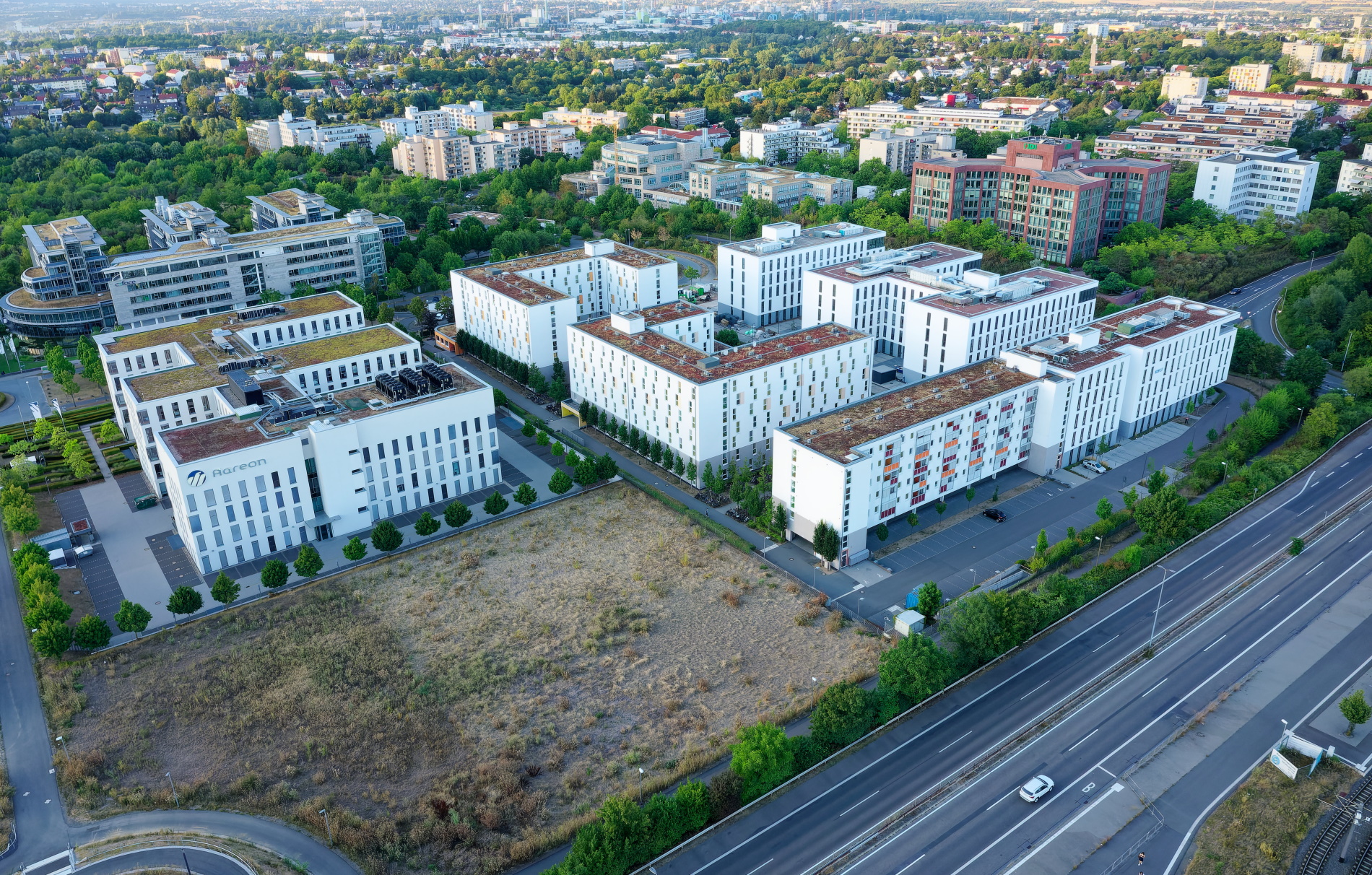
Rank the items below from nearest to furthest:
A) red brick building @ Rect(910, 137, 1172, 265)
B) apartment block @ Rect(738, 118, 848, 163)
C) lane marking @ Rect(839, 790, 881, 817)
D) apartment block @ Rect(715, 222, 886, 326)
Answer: lane marking @ Rect(839, 790, 881, 817), apartment block @ Rect(715, 222, 886, 326), red brick building @ Rect(910, 137, 1172, 265), apartment block @ Rect(738, 118, 848, 163)

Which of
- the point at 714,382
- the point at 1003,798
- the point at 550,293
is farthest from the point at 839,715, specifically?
the point at 550,293

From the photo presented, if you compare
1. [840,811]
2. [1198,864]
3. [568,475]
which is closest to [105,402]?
[568,475]

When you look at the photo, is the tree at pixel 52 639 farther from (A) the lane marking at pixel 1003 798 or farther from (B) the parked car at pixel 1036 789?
(B) the parked car at pixel 1036 789

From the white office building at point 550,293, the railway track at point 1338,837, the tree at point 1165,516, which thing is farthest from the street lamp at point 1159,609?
the white office building at point 550,293

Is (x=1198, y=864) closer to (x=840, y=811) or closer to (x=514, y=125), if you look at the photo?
(x=840, y=811)

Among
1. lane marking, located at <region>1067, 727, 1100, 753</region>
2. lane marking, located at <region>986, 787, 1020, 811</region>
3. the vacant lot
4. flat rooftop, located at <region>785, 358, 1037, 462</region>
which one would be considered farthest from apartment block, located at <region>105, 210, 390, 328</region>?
lane marking, located at <region>1067, 727, 1100, 753</region>

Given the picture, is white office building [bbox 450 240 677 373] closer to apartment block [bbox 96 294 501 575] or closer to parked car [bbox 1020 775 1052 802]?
apartment block [bbox 96 294 501 575]
